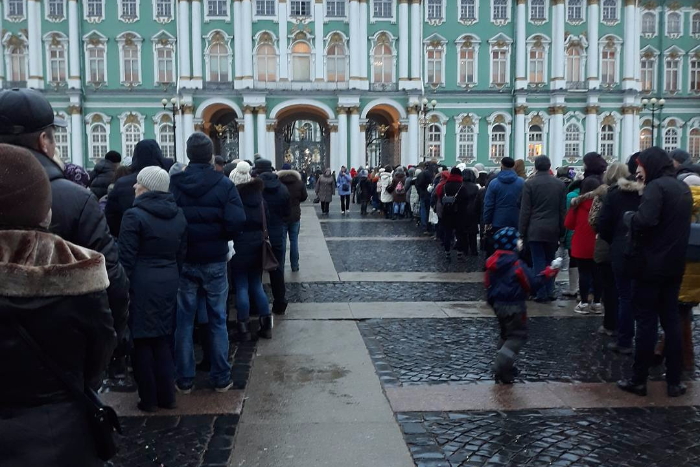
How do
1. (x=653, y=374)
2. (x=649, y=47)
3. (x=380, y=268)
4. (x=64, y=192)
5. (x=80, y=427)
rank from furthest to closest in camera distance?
1. (x=649, y=47)
2. (x=380, y=268)
3. (x=653, y=374)
4. (x=64, y=192)
5. (x=80, y=427)

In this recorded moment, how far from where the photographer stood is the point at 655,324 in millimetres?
5695

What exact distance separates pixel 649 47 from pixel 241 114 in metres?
24.5

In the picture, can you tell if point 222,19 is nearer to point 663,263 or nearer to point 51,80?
point 51,80

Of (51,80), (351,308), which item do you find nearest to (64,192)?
(351,308)

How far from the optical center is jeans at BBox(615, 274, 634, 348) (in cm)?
678

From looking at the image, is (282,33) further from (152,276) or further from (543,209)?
(152,276)

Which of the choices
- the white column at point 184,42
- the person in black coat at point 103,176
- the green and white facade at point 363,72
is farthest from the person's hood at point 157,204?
the white column at point 184,42

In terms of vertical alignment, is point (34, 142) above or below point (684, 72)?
below

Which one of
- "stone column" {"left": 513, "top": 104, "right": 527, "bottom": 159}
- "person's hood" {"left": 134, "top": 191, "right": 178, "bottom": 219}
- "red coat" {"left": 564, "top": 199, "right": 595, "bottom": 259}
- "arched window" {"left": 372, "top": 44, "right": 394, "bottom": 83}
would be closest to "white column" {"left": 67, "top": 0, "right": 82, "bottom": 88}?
"arched window" {"left": 372, "top": 44, "right": 394, "bottom": 83}

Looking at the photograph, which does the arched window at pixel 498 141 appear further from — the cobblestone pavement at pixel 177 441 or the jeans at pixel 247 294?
the cobblestone pavement at pixel 177 441

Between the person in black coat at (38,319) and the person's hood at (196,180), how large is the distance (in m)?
3.45

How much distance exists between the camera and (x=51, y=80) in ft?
134

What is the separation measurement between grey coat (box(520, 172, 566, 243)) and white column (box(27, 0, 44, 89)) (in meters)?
37.1

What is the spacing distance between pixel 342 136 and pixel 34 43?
1731cm
